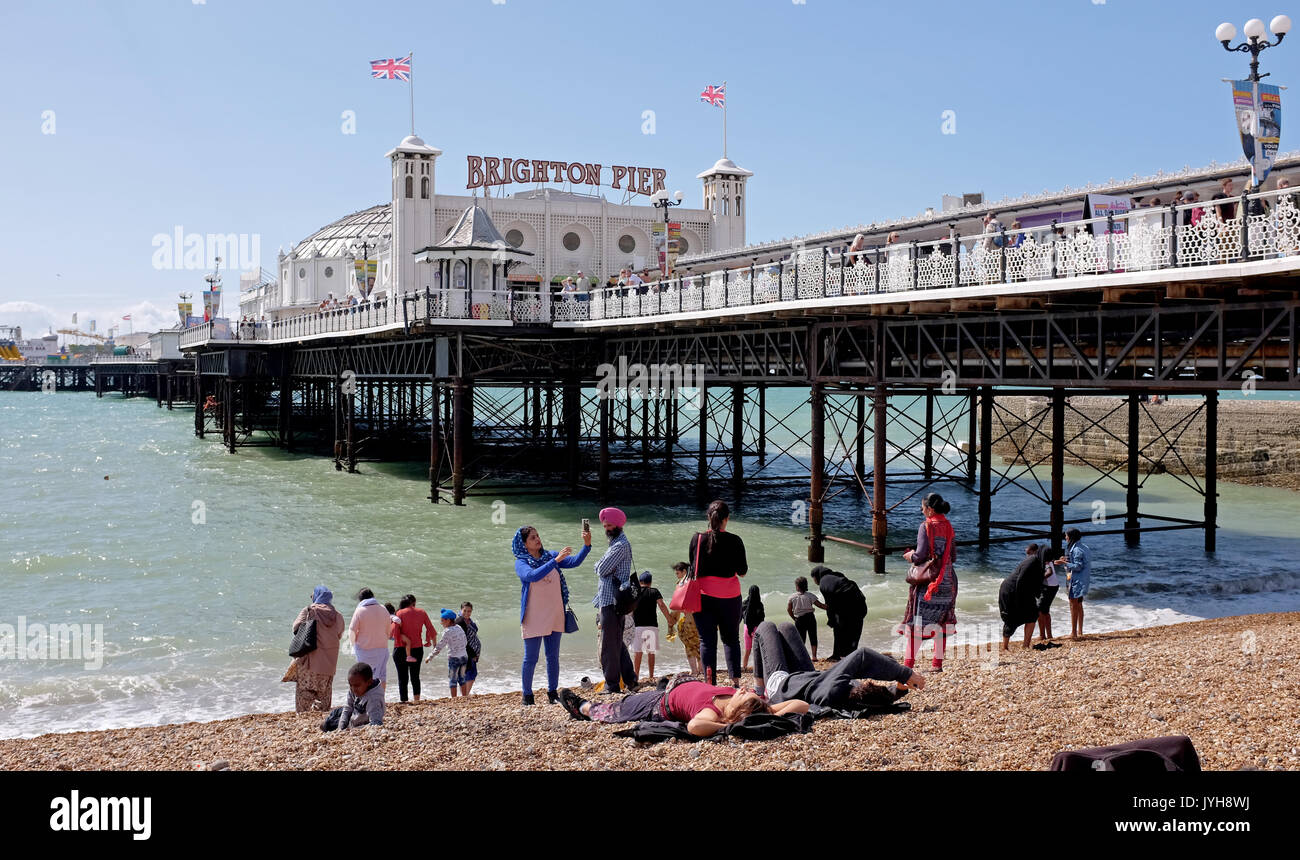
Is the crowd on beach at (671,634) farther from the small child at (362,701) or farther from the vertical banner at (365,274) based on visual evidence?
the vertical banner at (365,274)

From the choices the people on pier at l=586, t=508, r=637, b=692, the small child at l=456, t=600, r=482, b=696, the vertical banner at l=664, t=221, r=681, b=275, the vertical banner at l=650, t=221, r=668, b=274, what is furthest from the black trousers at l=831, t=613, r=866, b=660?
the vertical banner at l=664, t=221, r=681, b=275

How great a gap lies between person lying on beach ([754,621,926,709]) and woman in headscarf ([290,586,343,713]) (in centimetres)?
455

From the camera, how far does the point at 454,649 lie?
12531 millimetres

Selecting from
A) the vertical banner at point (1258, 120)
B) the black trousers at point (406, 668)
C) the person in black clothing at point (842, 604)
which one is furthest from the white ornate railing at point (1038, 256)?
the black trousers at point (406, 668)

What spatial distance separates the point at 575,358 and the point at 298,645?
2434cm

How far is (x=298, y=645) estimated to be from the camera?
35.2 ft

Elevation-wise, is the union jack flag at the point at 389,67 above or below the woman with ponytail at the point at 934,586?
above

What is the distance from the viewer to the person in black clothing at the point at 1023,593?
13273mm

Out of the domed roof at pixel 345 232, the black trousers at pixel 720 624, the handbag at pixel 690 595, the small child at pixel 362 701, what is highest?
the domed roof at pixel 345 232

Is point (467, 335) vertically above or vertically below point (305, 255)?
below

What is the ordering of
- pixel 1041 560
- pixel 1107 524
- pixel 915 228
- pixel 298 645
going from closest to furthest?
pixel 298 645
pixel 1041 560
pixel 915 228
pixel 1107 524

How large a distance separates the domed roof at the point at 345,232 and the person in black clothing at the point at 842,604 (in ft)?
285

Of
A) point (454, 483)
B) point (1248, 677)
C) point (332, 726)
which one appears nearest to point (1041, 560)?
point (1248, 677)

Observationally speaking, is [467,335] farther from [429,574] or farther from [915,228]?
[915,228]
